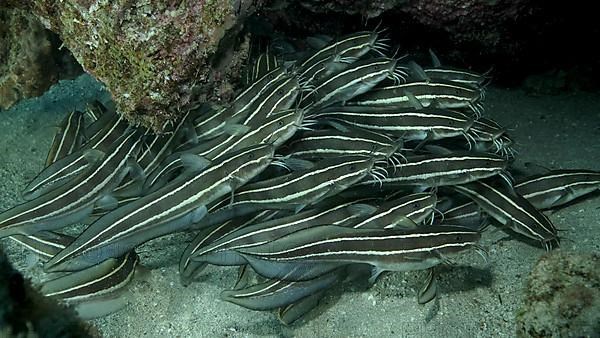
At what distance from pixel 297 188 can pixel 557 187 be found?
2650 millimetres

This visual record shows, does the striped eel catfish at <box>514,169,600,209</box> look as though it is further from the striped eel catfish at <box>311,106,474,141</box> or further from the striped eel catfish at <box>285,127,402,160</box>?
the striped eel catfish at <box>285,127,402,160</box>

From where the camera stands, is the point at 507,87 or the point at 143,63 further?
the point at 507,87

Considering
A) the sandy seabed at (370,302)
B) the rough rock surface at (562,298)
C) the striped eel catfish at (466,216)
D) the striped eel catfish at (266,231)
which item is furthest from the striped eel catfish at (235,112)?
the rough rock surface at (562,298)

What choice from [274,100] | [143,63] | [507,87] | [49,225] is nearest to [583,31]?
[507,87]

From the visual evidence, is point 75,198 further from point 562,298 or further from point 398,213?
point 562,298

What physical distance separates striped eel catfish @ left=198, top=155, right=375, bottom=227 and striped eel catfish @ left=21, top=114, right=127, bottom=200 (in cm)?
139

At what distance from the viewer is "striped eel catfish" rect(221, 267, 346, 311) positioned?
419 cm

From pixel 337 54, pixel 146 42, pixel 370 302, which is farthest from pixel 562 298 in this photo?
pixel 146 42

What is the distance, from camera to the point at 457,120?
4965 mm

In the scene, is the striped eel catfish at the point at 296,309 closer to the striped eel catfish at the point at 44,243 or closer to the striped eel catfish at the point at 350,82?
the striped eel catfish at the point at 350,82

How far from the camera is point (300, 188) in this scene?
4371 millimetres

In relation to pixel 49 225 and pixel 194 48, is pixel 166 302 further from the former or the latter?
pixel 194 48

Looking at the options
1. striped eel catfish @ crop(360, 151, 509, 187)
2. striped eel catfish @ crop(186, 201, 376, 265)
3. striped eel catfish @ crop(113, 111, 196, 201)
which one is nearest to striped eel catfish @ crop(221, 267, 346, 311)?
striped eel catfish @ crop(186, 201, 376, 265)

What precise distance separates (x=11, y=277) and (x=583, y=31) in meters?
7.83
